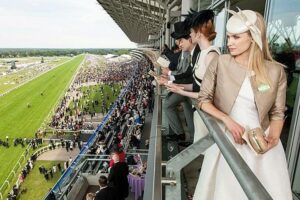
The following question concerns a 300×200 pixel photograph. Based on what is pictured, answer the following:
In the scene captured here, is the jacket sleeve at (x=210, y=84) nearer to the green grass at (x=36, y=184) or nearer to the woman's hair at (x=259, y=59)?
the woman's hair at (x=259, y=59)

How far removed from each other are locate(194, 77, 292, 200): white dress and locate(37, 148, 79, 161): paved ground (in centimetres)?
2155

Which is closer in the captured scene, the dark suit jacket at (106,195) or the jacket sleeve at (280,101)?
the jacket sleeve at (280,101)

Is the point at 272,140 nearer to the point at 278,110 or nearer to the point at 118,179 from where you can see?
the point at 278,110

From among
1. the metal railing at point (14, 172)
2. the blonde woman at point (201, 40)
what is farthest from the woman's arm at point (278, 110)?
the metal railing at point (14, 172)

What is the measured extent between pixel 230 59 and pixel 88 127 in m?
28.8

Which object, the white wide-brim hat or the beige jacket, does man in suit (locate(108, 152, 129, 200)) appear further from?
the white wide-brim hat

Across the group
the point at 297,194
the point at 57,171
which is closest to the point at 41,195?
the point at 57,171

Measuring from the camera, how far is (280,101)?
64.4 inches

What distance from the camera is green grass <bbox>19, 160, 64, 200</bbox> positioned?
1639 centimetres

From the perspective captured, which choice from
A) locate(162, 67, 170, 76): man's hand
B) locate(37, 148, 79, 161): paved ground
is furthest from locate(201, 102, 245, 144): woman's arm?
locate(37, 148, 79, 161): paved ground

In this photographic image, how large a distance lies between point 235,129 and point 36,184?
18.6m

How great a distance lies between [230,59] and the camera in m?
1.66

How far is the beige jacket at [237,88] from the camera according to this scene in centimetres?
159

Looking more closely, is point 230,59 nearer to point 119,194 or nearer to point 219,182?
point 219,182
